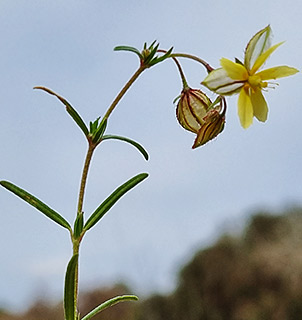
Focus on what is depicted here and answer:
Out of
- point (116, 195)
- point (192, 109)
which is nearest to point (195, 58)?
point (192, 109)

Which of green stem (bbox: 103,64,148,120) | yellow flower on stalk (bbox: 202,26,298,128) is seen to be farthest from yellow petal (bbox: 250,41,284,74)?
green stem (bbox: 103,64,148,120)

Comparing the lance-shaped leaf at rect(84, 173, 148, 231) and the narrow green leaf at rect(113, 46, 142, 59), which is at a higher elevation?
the narrow green leaf at rect(113, 46, 142, 59)

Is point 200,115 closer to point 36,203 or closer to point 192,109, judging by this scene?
point 192,109

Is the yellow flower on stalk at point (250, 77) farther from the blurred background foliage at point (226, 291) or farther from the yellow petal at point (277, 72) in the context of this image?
the blurred background foliage at point (226, 291)

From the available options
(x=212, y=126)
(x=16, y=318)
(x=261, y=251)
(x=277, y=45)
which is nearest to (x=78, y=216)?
(x=212, y=126)

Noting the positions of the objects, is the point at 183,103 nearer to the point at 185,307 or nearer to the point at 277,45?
the point at 277,45

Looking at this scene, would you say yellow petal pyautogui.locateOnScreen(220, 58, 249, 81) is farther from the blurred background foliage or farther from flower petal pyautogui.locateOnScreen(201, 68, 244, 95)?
the blurred background foliage

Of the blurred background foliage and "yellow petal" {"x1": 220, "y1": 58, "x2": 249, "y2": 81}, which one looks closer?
"yellow petal" {"x1": 220, "y1": 58, "x2": 249, "y2": 81}
